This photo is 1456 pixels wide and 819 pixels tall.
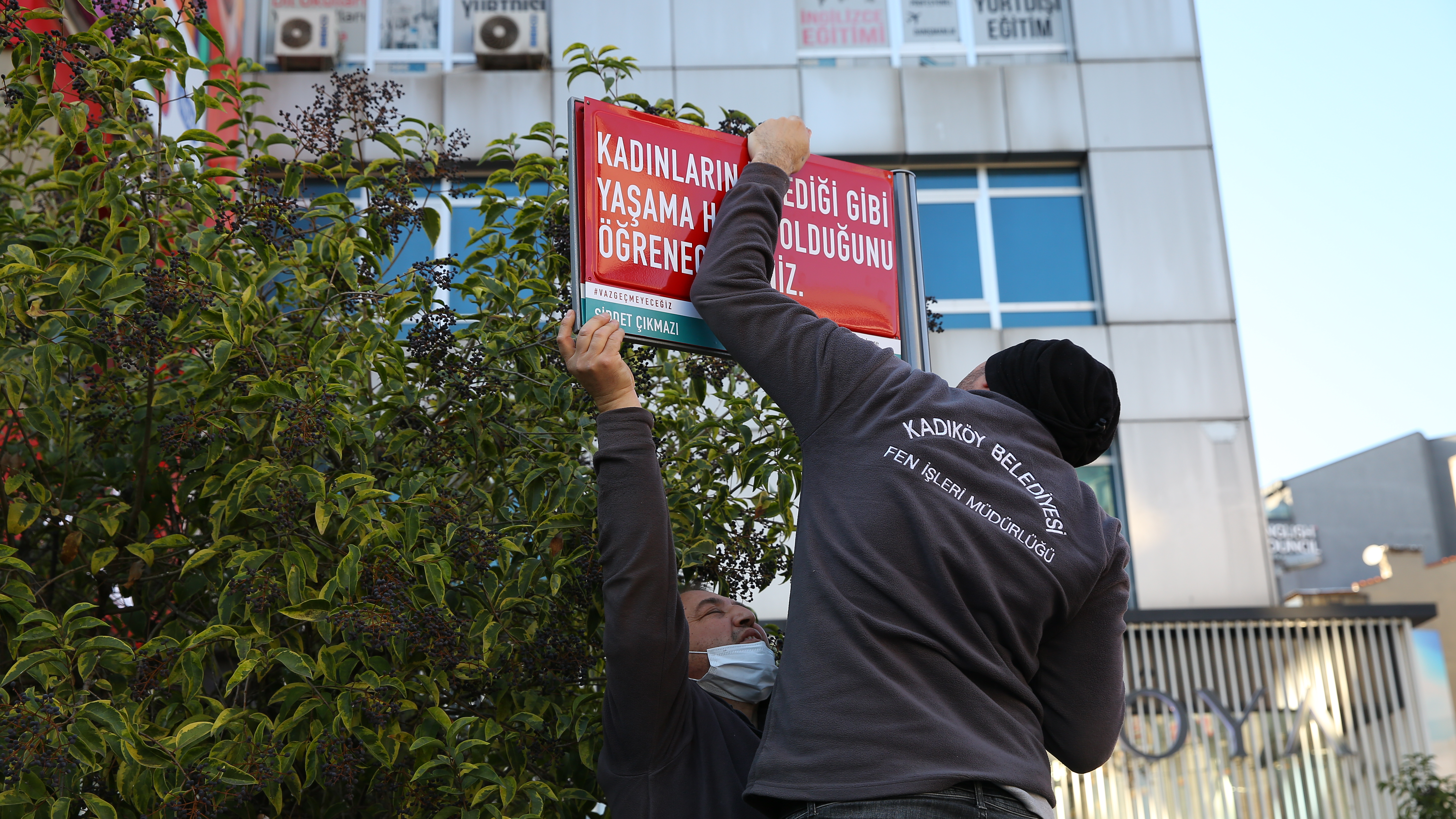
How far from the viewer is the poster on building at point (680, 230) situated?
2756mm

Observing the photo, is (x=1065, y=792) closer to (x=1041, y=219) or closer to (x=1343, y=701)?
(x=1343, y=701)

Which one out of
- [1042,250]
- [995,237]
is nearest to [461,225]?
[995,237]

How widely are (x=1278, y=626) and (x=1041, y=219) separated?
5153 millimetres

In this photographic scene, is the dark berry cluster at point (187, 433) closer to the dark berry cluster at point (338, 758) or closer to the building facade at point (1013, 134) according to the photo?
the dark berry cluster at point (338, 758)

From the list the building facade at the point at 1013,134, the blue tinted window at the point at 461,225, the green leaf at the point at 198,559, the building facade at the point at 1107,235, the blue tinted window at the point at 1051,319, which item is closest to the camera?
the green leaf at the point at 198,559

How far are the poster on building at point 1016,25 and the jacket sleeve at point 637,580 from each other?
13.0m

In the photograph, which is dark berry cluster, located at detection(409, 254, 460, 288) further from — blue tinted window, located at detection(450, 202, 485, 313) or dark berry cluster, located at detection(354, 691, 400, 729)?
blue tinted window, located at detection(450, 202, 485, 313)

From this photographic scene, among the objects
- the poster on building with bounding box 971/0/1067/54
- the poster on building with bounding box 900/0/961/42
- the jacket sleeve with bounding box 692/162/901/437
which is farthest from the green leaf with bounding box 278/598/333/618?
the poster on building with bounding box 971/0/1067/54

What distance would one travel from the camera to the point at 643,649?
2422 mm

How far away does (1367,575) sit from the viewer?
30172mm

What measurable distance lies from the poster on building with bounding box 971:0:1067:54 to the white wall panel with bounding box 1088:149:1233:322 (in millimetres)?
1670

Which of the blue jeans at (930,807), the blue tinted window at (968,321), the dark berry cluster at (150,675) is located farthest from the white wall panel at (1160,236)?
the blue jeans at (930,807)

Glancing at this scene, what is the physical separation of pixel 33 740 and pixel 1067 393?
223 cm

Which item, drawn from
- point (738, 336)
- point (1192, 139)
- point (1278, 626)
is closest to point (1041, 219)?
point (1192, 139)
